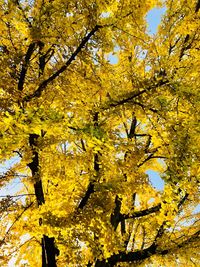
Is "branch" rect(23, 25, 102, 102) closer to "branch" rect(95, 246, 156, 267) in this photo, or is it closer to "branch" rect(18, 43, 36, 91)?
"branch" rect(18, 43, 36, 91)

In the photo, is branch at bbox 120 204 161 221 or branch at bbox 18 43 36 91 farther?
branch at bbox 120 204 161 221

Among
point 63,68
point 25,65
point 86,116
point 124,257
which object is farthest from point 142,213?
point 25,65

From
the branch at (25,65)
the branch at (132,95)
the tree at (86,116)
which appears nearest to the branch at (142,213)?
the tree at (86,116)

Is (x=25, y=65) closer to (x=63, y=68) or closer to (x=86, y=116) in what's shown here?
(x=63, y=68)

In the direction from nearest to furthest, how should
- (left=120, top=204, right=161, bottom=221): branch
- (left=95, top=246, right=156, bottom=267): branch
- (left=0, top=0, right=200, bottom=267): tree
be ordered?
1. (left=0, top=0, right=200, bottom=267): tree
2. (left=95, top=246, right=156, bottom=267): branch
3. (left=120, top=204, right=161, bottom=221): branch

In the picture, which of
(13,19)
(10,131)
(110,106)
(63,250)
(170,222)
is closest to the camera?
(10,131)

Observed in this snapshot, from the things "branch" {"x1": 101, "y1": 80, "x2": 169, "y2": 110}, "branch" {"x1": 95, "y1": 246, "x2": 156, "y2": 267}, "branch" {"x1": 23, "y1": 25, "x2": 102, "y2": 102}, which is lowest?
"branch" {"x1": 95, "y1": 246, "x2": 156, "y2": 267}

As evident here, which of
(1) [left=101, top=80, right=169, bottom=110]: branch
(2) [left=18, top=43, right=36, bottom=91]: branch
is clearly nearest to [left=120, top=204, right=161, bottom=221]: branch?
(1) [left=101, top=80, right=169, bottom=110]: branch

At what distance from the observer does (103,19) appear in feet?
15.6

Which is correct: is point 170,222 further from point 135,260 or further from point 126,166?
point 135,260

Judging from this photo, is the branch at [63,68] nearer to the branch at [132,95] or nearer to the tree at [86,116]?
the tree at [86,116]

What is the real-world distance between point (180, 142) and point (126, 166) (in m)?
1.20

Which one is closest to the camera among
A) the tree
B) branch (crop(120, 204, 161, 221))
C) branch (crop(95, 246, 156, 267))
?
the tree

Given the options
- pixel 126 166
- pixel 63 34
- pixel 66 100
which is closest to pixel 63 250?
pixel 126 166
